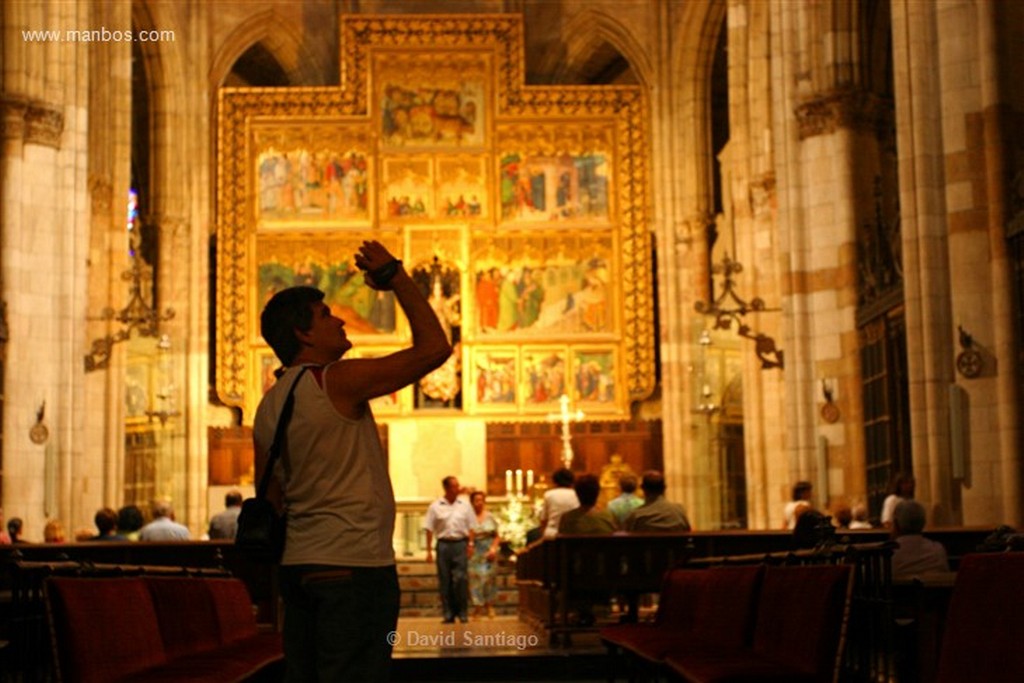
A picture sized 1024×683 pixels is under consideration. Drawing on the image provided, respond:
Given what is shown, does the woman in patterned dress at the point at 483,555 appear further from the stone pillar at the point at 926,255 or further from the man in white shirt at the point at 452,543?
the stone pillar at the point at 926,255

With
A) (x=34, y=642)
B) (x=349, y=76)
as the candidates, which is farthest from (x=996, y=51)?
(x=349, y=76)

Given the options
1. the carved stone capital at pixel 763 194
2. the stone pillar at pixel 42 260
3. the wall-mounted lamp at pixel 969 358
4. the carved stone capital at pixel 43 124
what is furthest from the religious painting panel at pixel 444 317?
the wall-mounted lamp at pixel 969 358

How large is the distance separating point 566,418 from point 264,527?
24.6 meters

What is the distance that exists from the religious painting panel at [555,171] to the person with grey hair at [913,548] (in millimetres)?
22671

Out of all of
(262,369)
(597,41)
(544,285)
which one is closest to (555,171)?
(544,285)

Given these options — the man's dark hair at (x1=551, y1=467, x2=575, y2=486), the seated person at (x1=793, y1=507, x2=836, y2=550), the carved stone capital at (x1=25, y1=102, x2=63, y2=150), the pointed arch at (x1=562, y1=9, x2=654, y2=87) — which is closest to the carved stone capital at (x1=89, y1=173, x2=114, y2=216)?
the carved stone capital at (x1=25, y1=102, x2=63, y2=150)

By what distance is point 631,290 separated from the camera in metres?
33.3

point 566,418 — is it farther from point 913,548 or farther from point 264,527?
point 264,527

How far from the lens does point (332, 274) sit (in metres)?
33.5

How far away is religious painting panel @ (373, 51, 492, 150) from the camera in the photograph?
3394 cm

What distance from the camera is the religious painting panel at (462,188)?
33.7 metres

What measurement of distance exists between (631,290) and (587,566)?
64.1 feet

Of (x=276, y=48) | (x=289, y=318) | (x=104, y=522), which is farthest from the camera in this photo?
(x=276, y=48)

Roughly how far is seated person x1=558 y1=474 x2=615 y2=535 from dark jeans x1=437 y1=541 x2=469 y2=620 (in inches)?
149
